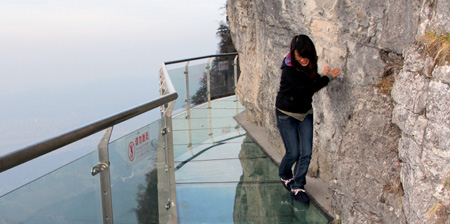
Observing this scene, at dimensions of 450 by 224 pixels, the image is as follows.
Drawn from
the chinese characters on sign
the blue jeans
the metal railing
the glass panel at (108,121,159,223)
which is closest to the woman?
the blue jeans

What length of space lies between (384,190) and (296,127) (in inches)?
49.0

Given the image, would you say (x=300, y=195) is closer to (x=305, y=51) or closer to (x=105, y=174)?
(x=305, y=51)

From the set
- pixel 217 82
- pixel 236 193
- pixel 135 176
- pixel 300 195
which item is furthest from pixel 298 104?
pixel 217 82

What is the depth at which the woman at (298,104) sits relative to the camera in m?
3.84

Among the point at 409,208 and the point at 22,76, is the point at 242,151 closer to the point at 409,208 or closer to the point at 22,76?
the point at 409,208

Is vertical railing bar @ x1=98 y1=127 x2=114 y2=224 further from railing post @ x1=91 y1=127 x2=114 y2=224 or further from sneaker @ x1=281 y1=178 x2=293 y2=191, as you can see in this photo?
sneaker @ x1=281 y1=178 x2=293 y2=191

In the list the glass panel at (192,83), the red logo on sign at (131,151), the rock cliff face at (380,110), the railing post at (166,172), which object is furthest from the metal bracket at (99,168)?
the glass panel at (192,83)

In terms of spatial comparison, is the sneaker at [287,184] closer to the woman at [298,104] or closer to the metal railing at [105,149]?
the woman at [298,104]

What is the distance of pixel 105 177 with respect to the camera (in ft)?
7.67

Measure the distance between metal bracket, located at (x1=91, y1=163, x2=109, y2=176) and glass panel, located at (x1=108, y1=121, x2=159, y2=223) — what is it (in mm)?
86

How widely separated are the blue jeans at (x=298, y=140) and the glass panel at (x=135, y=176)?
1374 mm

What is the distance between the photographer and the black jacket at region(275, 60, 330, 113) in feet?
12.6

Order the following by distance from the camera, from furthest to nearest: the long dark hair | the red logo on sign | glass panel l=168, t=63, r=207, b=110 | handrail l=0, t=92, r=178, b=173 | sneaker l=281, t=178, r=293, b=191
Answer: glass panel l=168, t=63, r=207, b=110
sneaker l=281, t=178, r=293, b=191
the long dark hair
the red logo on sign
handrail l=0, t=92, r=178, b=173

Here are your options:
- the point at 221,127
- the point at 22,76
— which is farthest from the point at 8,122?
the point at 221,127
